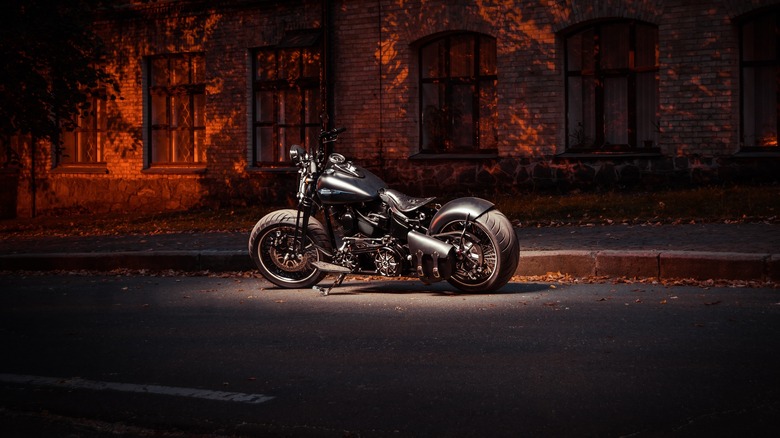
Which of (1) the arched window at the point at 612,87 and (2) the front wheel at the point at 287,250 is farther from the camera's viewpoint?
(1) the arched window at the point at 612,87

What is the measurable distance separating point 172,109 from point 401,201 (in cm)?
1484

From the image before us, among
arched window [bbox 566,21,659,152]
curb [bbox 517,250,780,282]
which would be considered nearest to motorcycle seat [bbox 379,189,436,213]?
curb [bbox 517,250,780,282]

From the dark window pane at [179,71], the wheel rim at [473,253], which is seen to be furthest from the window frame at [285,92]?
the wheel rim at [473,253]

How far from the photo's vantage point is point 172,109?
23094mm

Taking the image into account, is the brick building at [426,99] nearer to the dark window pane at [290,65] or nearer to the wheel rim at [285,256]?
the dark window pane at [290,65]

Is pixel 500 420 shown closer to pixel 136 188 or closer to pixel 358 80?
pixel 358 80

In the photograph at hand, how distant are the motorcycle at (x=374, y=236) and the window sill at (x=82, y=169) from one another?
1465cm

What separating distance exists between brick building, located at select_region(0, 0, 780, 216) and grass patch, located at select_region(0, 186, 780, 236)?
1.06 metres

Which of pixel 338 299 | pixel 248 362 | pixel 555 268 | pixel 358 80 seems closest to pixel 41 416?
pixel 248 362

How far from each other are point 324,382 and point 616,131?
13505mm

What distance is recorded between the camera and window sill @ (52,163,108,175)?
2377 cm

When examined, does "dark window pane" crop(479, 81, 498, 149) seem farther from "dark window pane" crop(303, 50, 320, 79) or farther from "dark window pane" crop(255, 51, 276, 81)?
"dark window pane" crop(255, 51, 276, 81)

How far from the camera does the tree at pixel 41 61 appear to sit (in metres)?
18.1

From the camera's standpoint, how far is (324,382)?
5.61m
